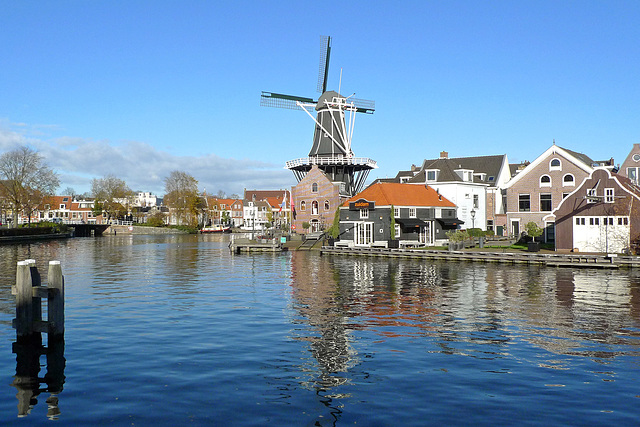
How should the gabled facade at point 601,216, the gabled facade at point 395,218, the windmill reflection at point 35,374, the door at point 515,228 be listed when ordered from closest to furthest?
the windmill reflection at point 35,374, the gabled facade at point 601,216, the gabled facade at point 395,218, the door at point 515,228

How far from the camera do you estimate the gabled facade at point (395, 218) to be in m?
→ 61.6

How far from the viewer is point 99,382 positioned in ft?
46.0

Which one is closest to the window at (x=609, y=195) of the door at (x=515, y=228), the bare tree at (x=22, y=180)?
the door at (x=515, y=228)

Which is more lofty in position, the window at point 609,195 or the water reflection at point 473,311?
the window at point 609,195

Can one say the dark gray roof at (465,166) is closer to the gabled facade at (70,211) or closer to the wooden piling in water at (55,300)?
the wooden piling in water at (55,300)

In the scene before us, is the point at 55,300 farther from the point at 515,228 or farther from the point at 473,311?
the point at 515,228

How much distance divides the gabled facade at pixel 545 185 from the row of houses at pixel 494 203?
0.11 m

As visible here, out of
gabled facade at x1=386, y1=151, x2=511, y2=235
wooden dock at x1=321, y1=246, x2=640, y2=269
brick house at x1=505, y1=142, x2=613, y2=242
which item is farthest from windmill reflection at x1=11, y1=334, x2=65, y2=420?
gabled facade at x1=386, y1=151, x2=511, y2=235

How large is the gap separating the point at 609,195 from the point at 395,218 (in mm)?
22120

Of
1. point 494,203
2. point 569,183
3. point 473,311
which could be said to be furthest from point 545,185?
point 473,311

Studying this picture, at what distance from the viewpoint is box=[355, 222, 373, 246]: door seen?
6294 cm

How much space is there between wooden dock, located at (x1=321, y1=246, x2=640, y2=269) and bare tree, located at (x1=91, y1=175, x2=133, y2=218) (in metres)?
111

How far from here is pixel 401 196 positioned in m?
63.0

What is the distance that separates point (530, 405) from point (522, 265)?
3563cm
